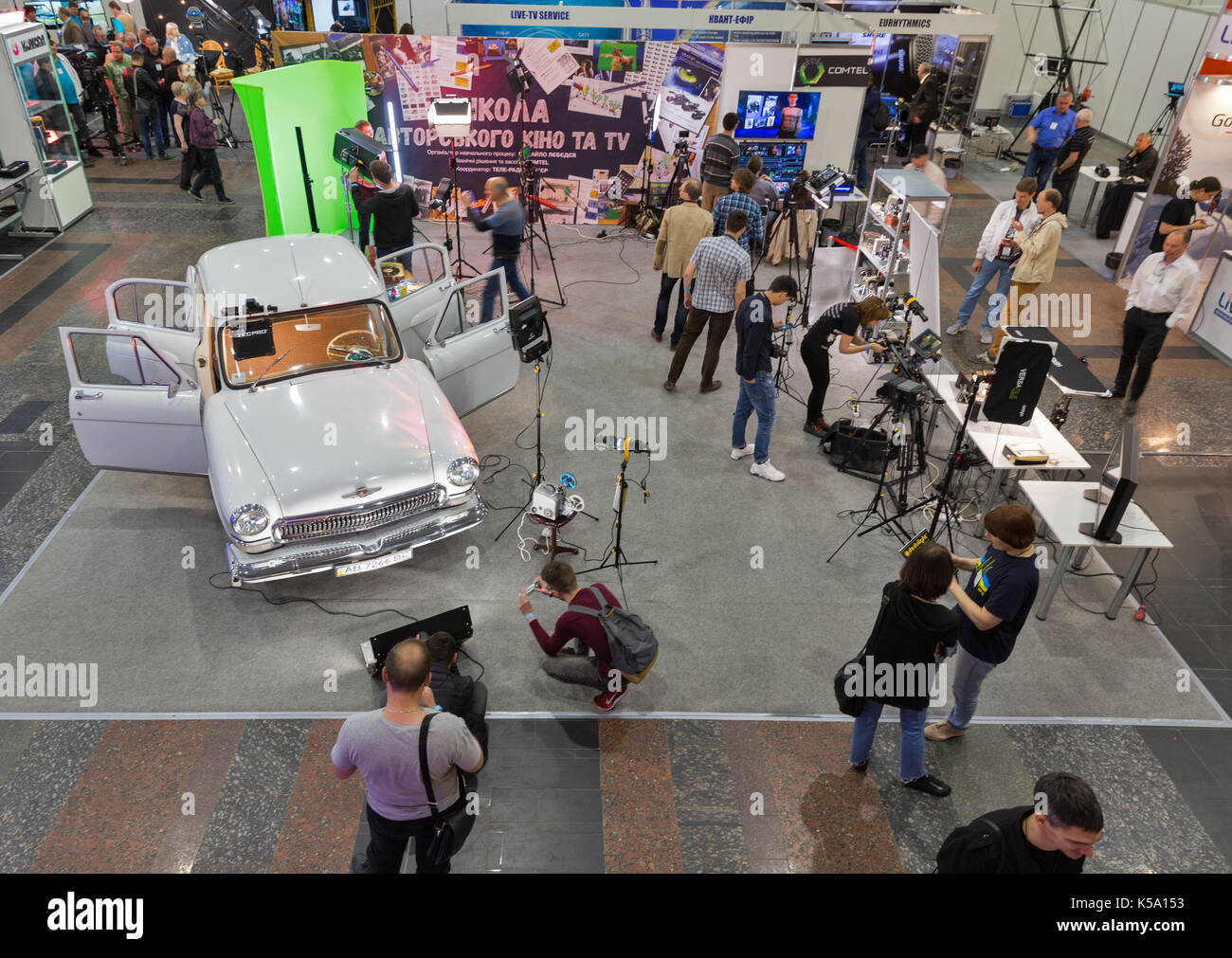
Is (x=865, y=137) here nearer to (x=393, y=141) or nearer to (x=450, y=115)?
(x=393, y=141)

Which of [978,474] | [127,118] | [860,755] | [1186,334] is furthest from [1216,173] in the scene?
[127,118]

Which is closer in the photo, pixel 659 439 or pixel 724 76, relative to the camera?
pixel 659 439

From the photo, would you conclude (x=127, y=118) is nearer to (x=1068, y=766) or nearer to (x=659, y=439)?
(x=659, y=439)

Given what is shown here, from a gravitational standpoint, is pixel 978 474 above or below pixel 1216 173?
below

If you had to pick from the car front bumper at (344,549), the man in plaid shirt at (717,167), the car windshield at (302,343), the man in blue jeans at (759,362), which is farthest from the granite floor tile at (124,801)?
the man in plaid shirt at (717,167)

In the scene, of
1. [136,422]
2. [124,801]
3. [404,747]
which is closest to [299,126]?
[136,422]

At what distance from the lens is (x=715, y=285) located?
7738mm

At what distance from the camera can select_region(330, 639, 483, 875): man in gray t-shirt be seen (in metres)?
3.36

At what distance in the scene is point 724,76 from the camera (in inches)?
466

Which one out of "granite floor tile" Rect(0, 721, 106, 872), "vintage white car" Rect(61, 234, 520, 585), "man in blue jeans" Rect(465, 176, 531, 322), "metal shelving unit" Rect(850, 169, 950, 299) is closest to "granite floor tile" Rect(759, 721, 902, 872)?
"vintage white car" Rect(61, 234, 520, 585)

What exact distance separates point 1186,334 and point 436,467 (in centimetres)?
940

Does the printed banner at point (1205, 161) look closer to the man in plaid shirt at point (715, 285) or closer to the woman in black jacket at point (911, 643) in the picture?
the man in plaid shirt at point (715, 285)

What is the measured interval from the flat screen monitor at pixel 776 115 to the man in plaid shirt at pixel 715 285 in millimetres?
5017
